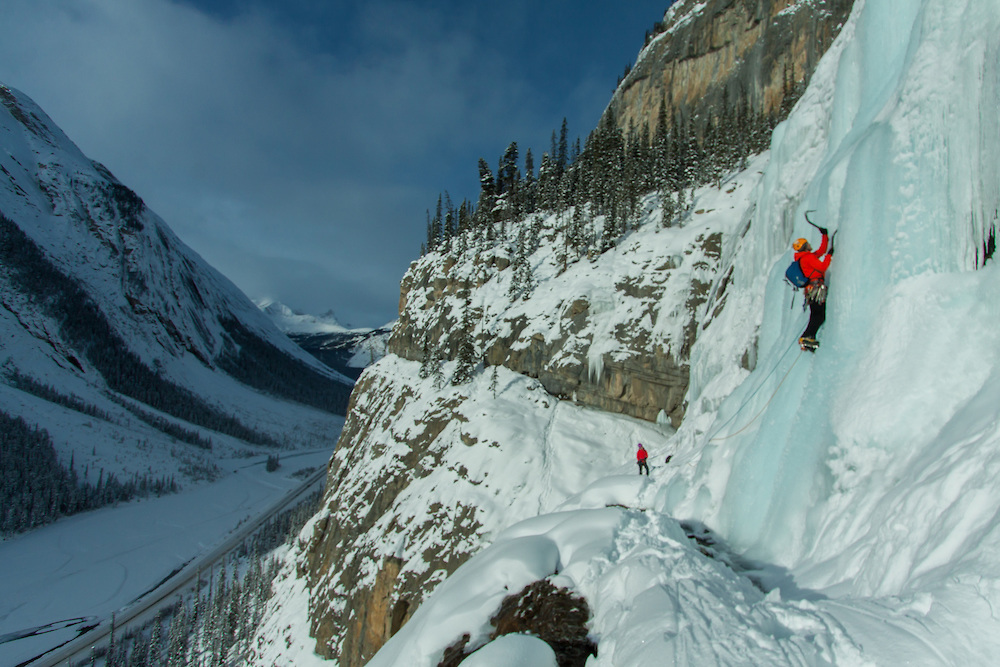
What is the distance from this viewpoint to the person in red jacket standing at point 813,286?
7695mm

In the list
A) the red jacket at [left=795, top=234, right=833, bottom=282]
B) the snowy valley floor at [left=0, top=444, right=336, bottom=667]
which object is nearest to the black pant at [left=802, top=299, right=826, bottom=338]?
the red jacket at [left=795, top=234, right=833, bottom=282]

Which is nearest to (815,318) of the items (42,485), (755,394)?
(755,394)

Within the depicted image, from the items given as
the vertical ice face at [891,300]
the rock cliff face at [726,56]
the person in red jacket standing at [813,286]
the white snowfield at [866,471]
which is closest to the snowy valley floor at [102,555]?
the white snowfield at [866,471]

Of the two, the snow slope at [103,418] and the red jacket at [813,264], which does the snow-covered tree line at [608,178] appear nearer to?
the red jacket at [813,264]

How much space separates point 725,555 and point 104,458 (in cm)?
13619

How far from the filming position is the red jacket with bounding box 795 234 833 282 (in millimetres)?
7832

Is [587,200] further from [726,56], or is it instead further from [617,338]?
[726,56]

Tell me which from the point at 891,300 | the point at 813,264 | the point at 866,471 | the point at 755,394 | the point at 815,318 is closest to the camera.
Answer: the point at 866,471

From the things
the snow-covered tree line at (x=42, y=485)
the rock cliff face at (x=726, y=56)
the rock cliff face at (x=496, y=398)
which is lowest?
the snow-covered tree line at (x=42, y=485)

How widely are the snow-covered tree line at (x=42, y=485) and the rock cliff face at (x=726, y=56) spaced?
117m

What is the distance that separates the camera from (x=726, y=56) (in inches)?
2302

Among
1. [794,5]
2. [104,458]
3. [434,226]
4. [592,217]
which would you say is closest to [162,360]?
[104,458]

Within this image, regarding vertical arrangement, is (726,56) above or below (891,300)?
above

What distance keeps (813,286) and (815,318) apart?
56 centimetres
